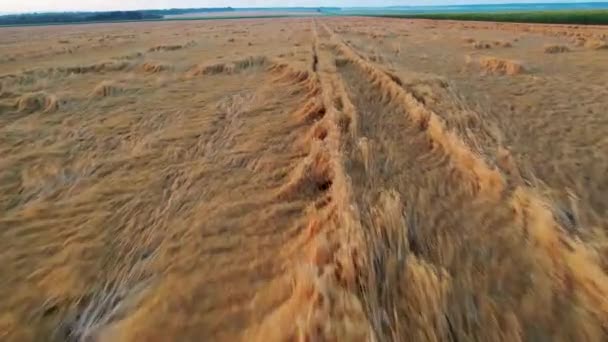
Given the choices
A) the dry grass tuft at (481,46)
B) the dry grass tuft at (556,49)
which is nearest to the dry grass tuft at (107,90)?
the dry grass tuft at (481,46)

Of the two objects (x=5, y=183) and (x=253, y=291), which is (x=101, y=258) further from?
(x=5, y=183)

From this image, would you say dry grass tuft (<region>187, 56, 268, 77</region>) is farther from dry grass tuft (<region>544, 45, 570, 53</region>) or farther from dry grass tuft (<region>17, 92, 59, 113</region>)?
dry grass tuft (<region>544, 45, 570, 53</region>)

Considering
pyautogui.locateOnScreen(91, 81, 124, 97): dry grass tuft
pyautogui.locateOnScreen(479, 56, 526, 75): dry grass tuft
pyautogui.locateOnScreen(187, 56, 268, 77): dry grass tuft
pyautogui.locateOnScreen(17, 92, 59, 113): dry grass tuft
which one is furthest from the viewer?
pyautogui.locateOnScreen(187, 56, 268, 77): dry grass tuft

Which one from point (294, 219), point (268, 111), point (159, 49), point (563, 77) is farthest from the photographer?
point (159, 49)

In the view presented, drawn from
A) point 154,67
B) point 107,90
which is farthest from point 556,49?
point 107,90

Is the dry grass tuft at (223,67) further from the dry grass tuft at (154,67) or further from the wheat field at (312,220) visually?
the wheat field at (312,220)

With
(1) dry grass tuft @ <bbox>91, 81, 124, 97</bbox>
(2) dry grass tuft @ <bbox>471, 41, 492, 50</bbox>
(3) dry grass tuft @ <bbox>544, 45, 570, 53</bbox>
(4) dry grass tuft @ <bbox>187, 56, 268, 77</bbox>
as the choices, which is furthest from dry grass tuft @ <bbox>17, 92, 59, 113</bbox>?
(3) dry grass tuft @ <bbox>544, 45, 570, 53</bbox>

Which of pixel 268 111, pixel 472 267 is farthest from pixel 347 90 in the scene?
pixel 472 267

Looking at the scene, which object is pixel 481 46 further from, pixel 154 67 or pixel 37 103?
pixel 37 103
